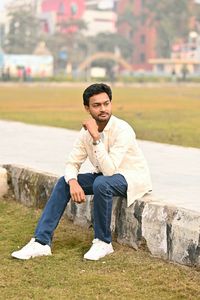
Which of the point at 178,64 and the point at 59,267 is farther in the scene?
the point at 178,64

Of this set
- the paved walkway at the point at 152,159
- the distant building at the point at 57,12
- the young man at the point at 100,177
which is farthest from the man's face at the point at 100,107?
the distant building at the point at 57,12

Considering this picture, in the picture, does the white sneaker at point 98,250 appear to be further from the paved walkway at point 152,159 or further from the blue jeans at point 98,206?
the paved walkway at point 152,159

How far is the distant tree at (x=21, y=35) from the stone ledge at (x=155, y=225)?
79943 millimetres

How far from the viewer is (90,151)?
5.00 meters

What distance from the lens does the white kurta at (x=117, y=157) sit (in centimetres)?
478

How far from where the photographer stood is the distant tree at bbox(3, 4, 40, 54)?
8469 cm

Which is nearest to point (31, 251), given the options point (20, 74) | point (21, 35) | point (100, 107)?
point (100, 107)

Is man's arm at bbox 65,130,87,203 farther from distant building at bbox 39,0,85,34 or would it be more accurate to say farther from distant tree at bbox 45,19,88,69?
distant building at bbox 39,0,85,34

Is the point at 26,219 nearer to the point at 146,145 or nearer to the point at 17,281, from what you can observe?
the point at 17,281

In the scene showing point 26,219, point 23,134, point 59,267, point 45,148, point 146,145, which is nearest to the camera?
point 59,267

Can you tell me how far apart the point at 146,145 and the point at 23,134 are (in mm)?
2542

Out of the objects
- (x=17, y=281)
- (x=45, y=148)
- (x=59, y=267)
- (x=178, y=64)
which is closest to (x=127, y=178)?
(x=59, y=267)

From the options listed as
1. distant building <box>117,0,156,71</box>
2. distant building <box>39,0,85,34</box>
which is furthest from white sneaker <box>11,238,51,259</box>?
distant building <box>39,0,85,34</box>

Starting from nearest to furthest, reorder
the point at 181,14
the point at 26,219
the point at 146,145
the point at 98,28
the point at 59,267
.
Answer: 1. the point at 59,267
2. the point at 26,219
3. the point at 146,145
4. the point at 181,14
5. the point at 98,28
